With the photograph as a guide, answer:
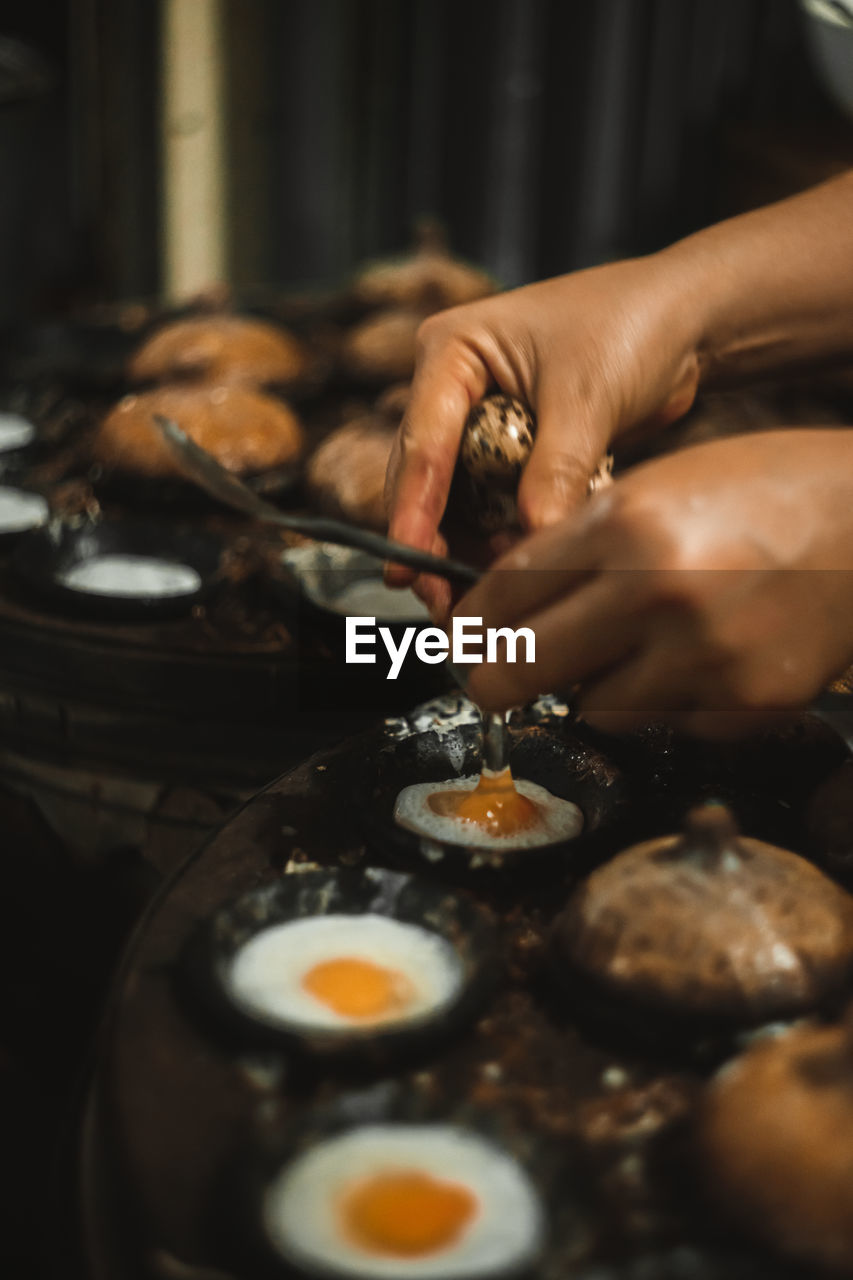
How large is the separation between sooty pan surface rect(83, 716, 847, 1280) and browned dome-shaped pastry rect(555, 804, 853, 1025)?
5 cm

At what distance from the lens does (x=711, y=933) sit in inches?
39.9

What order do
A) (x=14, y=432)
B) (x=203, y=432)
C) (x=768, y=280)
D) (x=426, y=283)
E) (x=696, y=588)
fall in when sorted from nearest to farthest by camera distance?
(x=696, y=588), (x=768, y=280), (x=203, y=432), (x=14, y=432), (x=426, y=283)

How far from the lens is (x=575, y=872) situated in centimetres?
126

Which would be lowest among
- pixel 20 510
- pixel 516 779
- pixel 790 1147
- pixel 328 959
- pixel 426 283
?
pixel 426 283

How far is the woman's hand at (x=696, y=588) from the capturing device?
1162 millimetres

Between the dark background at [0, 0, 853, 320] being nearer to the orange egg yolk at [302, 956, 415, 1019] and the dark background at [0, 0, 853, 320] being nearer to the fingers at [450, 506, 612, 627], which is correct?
the fingers at [450, 506, 612, 627]

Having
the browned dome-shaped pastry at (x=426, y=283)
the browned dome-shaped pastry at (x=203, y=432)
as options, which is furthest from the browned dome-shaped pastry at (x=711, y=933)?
the browned dome-shaped pastry at (x=426, y=283)

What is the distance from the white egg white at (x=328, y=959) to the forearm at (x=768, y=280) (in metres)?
1.10

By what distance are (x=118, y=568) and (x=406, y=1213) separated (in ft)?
5.13

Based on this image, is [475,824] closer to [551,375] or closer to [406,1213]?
[406,1213]

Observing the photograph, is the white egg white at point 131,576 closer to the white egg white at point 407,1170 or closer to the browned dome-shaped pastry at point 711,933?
the browned dome-shaped pastry at point 711,933

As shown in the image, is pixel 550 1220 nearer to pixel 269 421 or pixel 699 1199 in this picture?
pixel 699 1199

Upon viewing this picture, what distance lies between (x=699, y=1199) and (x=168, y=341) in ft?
9.94

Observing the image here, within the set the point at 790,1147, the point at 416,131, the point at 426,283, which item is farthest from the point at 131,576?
the point at 416,131
